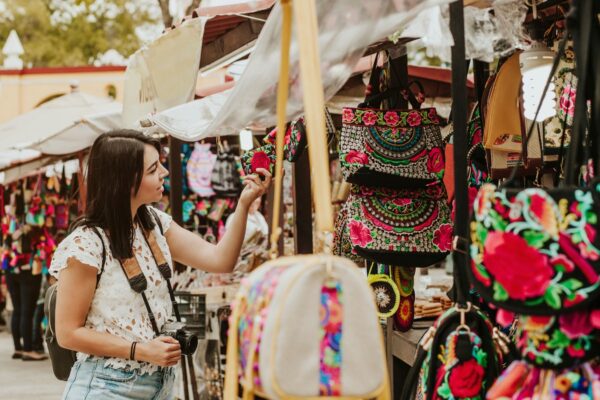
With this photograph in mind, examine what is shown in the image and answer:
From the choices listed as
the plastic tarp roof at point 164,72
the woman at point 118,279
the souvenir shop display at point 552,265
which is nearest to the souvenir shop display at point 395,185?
the woman at point 118,279

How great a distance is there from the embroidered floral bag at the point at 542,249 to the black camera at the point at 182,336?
5.68 ft

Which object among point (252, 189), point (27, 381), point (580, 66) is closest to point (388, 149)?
point (252, 189)

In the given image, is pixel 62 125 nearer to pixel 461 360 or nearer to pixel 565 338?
pixel 461 360

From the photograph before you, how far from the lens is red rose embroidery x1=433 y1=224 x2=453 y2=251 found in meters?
3.74

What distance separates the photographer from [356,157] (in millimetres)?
3643

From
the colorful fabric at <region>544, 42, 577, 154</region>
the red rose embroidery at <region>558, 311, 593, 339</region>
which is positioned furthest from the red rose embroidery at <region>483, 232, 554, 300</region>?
the colorful fabric at <region>544, 42, 577, 154</region>

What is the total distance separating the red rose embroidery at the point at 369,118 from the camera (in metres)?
3.73

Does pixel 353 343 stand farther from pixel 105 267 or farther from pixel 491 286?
pixel 105 267

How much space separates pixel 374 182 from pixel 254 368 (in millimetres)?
2003

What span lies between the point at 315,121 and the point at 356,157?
6.12ft

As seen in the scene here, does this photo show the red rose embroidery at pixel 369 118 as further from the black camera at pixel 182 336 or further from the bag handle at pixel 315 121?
the bag handle at pixel 315 121

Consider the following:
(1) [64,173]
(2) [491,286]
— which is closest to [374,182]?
(2) [491,286]

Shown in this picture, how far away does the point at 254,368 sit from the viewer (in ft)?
5.81

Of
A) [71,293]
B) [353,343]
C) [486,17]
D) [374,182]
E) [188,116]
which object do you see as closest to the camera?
[353,343]
